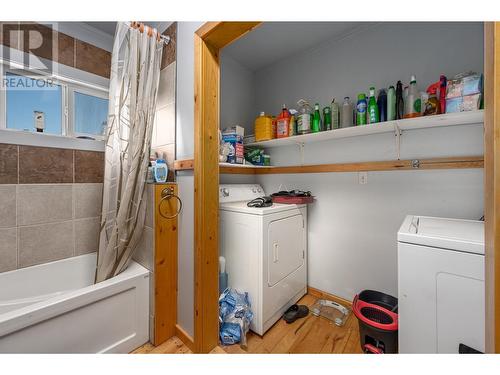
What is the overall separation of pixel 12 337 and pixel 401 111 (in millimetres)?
2583

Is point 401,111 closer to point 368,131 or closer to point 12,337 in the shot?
point 368,131

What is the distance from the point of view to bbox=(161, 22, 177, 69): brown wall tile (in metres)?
1.52

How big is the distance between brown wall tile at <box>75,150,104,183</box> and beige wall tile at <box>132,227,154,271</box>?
79 centimetres

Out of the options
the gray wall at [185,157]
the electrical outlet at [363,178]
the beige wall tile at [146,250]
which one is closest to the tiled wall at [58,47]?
the gray wall at [185,157]

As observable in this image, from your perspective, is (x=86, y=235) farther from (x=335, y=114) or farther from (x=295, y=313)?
(x=335, y=114)

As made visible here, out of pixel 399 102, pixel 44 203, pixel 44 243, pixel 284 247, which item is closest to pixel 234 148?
pixel 284 247

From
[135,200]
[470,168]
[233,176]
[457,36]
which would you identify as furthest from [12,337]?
[457,36]

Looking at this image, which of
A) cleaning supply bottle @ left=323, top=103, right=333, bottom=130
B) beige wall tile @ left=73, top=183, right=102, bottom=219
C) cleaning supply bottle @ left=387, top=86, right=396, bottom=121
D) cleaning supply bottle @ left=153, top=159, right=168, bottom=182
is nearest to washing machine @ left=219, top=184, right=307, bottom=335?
cleaning supply bottle @ left=153, top=159, right=168, bottom=182

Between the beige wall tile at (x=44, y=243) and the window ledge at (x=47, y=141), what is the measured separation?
61 cm

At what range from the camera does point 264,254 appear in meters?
1.55

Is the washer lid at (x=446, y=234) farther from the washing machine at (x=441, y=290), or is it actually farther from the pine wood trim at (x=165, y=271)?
the pine wood trim at (x=165, y=271)

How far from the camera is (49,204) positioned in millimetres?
1615

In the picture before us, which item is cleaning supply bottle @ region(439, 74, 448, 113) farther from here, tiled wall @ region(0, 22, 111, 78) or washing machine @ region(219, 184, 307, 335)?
tiled wall @ region(0, 22, 111, 78)
